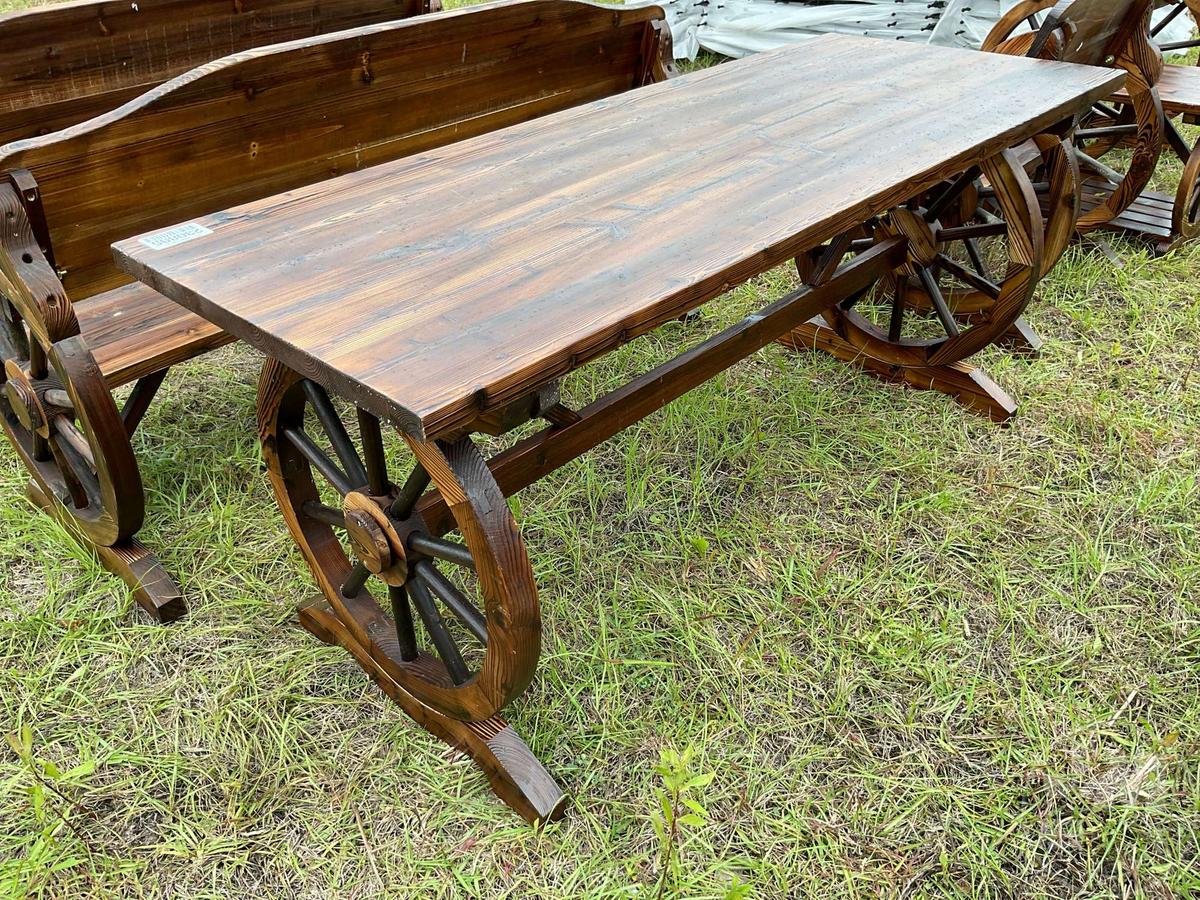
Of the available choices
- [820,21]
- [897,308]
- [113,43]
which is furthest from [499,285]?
[820,21]

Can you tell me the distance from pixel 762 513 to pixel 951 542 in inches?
18.7

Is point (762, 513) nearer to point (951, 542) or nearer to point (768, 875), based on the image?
point (951, 542)

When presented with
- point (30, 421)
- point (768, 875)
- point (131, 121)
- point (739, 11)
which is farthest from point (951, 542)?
point (739, 11)

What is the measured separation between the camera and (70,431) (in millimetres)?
2156

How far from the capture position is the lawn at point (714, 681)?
1627 millimetres

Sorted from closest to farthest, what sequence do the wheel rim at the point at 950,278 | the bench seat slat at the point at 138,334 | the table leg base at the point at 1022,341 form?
1. the bench seat slat at the point at 138,334
2. the wheel rim at the point at 950,278
3. the table leg base at the point at 1022,341

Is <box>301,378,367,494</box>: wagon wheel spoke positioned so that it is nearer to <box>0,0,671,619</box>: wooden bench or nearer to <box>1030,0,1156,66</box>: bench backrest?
<box>0,0,671,619</box>: wooden bench

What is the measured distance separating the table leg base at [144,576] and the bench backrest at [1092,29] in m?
2.77

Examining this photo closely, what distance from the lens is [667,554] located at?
2.29m

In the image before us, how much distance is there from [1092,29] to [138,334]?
9.72ft

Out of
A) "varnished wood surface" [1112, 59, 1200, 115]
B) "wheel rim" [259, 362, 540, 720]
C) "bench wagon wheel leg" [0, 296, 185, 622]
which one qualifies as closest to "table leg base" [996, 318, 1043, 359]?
"varnished wood surface" [1112, 59, 1200, 115]

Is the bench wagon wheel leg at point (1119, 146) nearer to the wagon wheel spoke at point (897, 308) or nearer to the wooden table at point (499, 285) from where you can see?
the wagon wheel spoke at point (897, 308)

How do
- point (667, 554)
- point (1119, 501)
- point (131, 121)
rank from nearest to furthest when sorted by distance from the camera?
point (131, 121)
point (667, 554)
point (1119, 501)

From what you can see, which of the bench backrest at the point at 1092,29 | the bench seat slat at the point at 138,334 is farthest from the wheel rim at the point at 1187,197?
the bench seat slat at the point at 138,334
